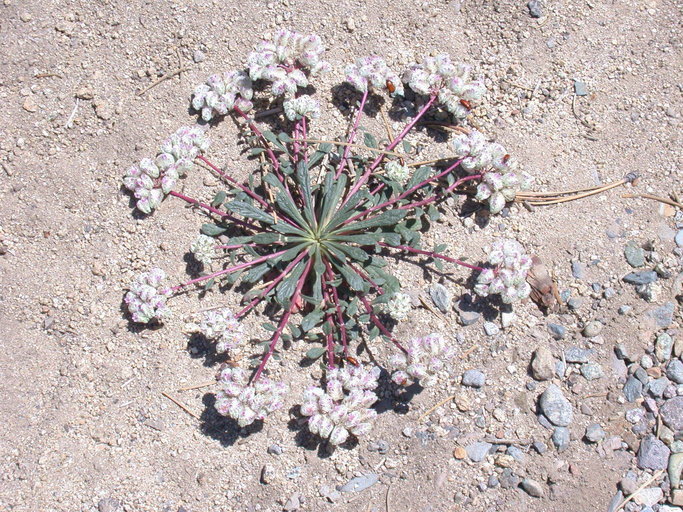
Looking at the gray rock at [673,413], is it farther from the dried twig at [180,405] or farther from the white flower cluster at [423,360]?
the dried twig at [180,405]

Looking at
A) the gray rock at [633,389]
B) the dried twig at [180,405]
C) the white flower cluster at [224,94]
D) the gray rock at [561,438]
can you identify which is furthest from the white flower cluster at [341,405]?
the white flower cluster at [224,94]

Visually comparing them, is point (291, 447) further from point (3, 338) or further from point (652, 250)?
point (652, 250)

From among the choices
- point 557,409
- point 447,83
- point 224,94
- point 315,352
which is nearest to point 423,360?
point 315,352

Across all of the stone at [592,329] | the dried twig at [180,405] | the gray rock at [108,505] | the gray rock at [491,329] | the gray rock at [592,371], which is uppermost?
the stone at [592,329]

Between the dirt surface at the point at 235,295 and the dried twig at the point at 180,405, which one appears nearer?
the dirt surface at the point at 235,295

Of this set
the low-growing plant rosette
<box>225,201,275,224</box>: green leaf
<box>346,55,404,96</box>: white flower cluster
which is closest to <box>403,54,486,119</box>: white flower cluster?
the low-growing plant rosette

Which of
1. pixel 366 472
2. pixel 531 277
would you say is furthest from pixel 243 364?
pixel 531 277
